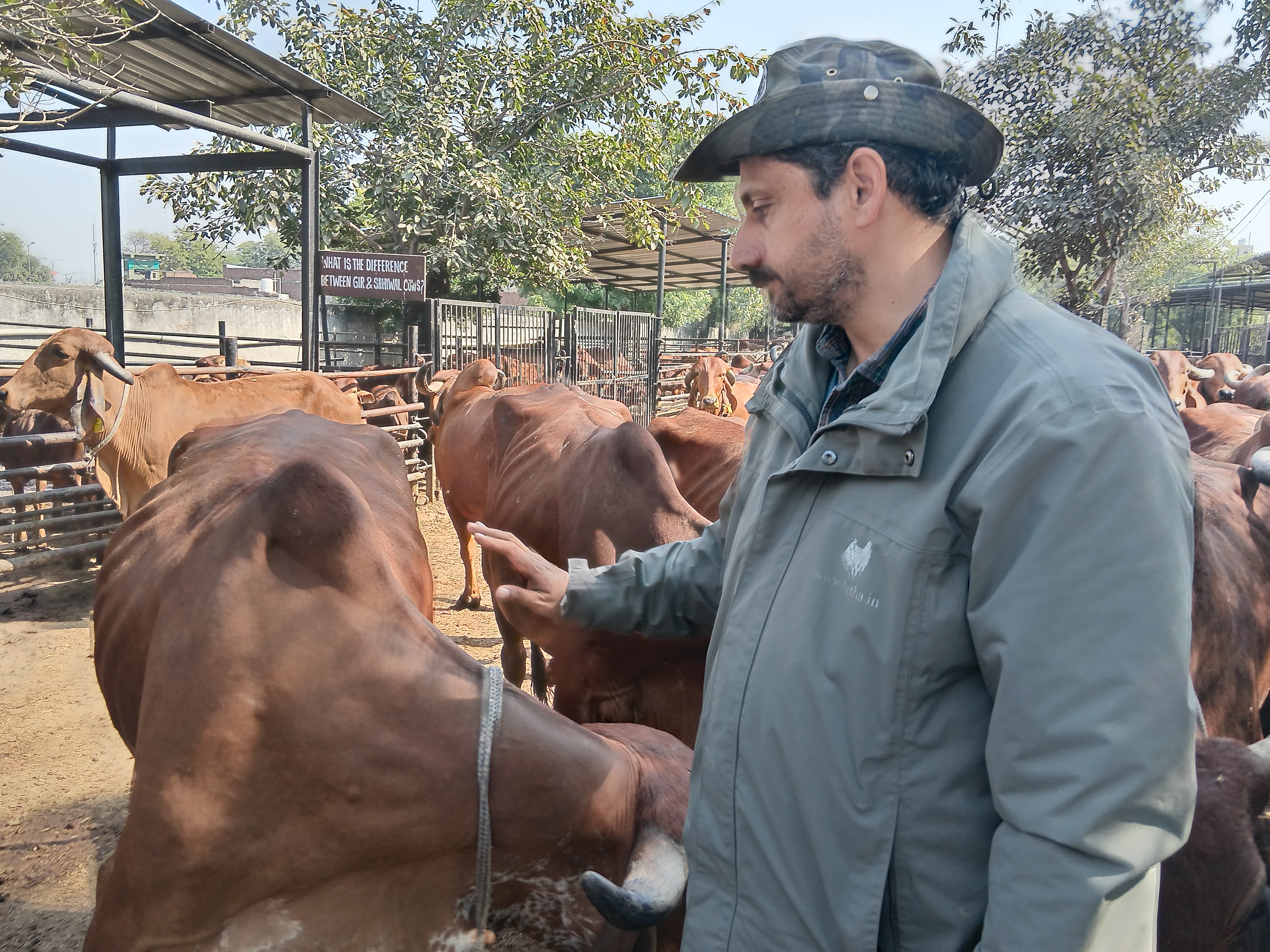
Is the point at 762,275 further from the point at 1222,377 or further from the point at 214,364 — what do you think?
the point at 1222,377

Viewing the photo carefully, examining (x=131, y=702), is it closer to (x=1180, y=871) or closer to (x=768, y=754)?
(x=768, y=754)

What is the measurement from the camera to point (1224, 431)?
21.4 feet

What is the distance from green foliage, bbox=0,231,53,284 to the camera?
222 feet

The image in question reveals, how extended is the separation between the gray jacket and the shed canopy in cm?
1407

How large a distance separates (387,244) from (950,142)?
46.5ft

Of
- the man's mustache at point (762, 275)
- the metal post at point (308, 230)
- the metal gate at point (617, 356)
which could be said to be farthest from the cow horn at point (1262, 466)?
the metal gate at point (617, 356)

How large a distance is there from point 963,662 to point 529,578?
128 centimetres

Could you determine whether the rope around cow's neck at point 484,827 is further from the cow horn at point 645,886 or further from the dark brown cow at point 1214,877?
the dark brown cow at point 1214,877

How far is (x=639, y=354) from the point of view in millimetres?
15633

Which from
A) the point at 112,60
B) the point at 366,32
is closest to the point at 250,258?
the point at 366,32

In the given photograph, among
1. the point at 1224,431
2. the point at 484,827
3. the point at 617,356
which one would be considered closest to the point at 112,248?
the point at 617,356

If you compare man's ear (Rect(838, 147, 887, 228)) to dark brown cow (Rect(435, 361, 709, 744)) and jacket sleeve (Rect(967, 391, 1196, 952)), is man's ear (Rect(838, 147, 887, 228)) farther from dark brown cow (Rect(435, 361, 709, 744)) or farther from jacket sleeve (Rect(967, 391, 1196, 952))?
→ dark brown cow (Rect(435, 361, 709, 744))

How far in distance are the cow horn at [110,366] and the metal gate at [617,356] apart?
681 centimetres

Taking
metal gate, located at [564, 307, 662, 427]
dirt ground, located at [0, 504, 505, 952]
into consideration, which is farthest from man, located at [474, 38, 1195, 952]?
metal gate, located at [564, 307, 662, 427]
